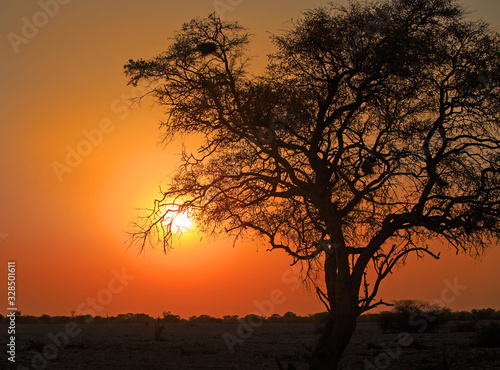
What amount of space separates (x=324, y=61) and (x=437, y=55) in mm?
2809

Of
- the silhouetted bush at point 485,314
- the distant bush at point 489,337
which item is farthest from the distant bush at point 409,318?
the silhouetted bush at point 485,314

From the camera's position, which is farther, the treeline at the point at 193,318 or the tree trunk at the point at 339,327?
the treeline at the point at 193,318

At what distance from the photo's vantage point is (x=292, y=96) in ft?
47.6

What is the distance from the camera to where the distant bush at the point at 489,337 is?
27.8 metres

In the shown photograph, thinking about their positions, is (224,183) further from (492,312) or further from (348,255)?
(492,312)

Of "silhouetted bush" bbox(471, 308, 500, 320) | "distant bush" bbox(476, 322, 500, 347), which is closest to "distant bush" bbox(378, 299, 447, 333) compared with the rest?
"distant bush" bbox(476, 322, 500, 347)

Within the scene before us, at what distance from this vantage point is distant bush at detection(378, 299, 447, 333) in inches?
1716

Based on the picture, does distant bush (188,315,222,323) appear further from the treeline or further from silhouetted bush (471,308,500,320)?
silhouetted bush (471,308,500,320)

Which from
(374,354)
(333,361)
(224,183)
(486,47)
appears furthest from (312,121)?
(374,354)

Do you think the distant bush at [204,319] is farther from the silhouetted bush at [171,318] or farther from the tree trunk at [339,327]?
the tree trunk at [339,327]

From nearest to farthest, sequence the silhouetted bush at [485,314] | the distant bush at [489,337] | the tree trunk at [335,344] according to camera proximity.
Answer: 1. the tree trunk at [335,344]
2. the distant bush at [489,337]
3. the silhouetted bush at [485,314]

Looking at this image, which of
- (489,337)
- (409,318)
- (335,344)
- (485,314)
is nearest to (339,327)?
(335,344)

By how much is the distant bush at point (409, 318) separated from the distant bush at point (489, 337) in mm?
14180

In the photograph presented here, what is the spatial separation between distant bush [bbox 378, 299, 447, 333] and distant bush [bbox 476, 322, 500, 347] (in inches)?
558
